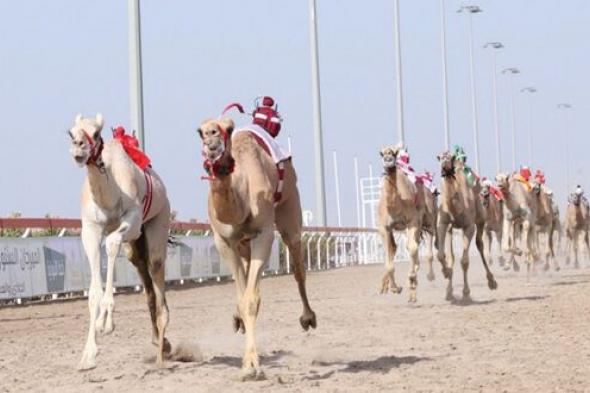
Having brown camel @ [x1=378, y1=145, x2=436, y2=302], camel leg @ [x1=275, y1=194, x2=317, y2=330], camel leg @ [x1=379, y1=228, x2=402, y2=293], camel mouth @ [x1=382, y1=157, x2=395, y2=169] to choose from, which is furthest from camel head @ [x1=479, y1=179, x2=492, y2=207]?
camel leg @ [x1=275, y1=194, x2=317, y2=330]

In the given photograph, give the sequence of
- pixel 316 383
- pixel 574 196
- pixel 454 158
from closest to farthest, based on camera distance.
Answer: pixel 316 383
pixel 454 158
pixel 574 196

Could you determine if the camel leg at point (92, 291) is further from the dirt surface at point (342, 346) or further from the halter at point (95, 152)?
the halter at point (95, 152)

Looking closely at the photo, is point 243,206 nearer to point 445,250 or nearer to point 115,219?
point 115,219

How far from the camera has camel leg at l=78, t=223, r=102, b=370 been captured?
1089 cm

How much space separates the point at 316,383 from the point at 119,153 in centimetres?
286

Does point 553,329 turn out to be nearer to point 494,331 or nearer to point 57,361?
point 494,331

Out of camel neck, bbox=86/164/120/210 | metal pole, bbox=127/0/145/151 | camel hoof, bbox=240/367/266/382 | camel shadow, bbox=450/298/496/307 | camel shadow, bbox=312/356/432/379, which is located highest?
metal pole, bbox=127/0/145/151

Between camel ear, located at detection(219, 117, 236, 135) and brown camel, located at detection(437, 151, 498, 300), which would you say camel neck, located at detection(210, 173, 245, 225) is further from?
brown camel, located at detection(437, 151, 498, 300)

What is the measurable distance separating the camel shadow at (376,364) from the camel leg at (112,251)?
5.70 ft

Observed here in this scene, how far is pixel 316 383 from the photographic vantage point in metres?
10.6

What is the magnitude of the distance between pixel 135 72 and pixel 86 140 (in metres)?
13.4

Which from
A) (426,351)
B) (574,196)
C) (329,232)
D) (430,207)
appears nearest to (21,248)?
(430,207)

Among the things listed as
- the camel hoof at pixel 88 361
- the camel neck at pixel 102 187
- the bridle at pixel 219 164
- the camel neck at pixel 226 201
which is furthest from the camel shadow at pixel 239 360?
the bridle at pixel 219 164

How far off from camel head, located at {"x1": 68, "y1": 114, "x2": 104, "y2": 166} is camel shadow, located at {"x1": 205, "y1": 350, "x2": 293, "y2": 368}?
234 cm
